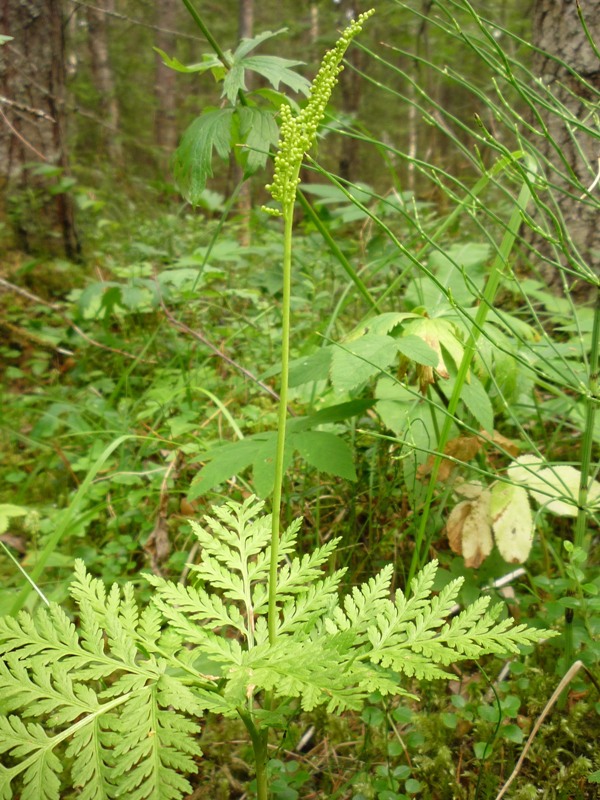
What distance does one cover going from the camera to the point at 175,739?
0.83 metres

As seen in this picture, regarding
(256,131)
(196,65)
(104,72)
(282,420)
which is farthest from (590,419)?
(104,72)

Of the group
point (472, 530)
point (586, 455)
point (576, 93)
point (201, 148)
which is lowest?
point (472, 530)

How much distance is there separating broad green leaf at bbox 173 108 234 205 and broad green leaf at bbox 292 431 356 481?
2.43ft

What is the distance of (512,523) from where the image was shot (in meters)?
1.42

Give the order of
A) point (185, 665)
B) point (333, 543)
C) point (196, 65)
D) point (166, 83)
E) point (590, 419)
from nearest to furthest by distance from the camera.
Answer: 1. point (185, 665)
2. point (333, 543)
3. point (590, 419)
4. point (196, 65)
5. point (166, 83)

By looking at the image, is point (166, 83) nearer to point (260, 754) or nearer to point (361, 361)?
point (361, 361)

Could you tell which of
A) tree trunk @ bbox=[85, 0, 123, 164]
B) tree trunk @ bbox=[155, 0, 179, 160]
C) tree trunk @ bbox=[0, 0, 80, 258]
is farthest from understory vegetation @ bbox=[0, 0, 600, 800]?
tree trunk @ bbox=[155, 0, 179, 160]

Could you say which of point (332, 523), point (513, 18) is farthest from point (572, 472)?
point (513, 18)

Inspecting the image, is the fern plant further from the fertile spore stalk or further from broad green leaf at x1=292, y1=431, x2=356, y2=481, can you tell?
broad green leaf at x1=292, y1=431, x2=356, y2=481

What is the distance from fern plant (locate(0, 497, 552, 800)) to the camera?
81 centimetres

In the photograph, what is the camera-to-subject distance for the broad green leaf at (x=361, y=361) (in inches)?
52.2

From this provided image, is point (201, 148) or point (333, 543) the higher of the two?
point (201, 148)

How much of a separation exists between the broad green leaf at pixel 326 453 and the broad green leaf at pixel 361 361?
0.61 ft

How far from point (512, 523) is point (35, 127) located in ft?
14.2
